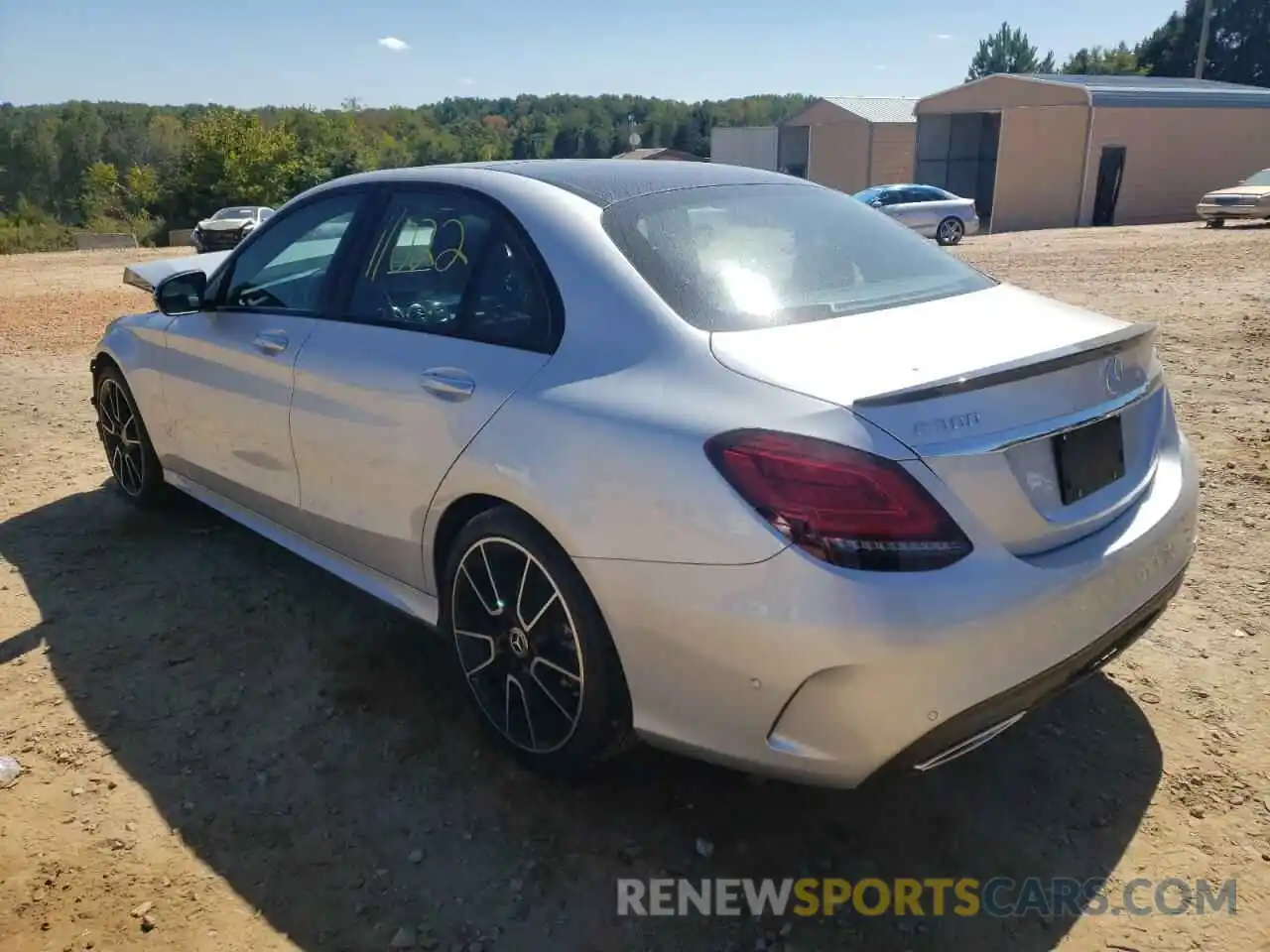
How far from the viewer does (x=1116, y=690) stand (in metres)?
3.21

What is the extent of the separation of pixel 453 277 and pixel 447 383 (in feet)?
1.38

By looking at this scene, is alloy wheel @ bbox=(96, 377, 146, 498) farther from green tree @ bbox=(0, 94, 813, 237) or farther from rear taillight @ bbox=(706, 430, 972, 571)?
green tree @ bbox=(0, 94, 813, 237)

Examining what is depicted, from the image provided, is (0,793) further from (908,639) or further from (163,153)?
(163,153)

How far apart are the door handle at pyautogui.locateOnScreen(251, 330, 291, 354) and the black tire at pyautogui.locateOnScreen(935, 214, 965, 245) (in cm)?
2275

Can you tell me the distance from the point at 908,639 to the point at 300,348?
2.39 m

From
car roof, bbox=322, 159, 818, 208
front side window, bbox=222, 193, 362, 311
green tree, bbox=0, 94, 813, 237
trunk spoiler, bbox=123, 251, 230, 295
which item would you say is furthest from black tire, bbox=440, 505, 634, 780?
green tree, bbox=0, 94, 813, 237

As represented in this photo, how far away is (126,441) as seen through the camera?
485 cm

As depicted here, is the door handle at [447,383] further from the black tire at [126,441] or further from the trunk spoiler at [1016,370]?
the black tire at [126,441]

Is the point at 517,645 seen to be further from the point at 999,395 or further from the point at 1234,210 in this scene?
the point at 1234,210

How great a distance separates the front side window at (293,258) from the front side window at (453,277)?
0.29 meters

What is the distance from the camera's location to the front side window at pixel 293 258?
359 centimetres

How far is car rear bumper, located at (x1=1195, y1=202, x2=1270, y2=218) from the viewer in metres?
23.8

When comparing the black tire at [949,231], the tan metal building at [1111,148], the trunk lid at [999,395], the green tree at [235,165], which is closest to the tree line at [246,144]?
the green tree at [235,165]

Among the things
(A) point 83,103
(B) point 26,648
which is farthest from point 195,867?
(A) point 83,103
